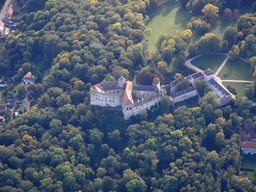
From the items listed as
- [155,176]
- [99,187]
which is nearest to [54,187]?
[99,187]

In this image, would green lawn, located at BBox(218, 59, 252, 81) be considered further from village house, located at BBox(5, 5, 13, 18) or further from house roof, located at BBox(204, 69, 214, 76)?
village house, located at BBox(5, 5, 13, 18)

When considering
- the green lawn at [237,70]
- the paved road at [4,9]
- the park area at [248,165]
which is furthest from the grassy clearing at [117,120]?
the paved road at [4,9]

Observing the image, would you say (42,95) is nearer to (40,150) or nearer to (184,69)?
(40,150)

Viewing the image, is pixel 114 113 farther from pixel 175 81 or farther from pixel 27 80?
pixel 27 80

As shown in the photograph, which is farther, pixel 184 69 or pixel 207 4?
pixel 207 4

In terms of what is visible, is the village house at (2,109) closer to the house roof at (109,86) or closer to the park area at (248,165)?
the house roof at (109,86)

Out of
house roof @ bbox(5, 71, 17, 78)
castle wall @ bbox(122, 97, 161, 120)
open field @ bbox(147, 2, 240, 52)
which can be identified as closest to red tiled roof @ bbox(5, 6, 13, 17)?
house roof @ bbox(5, 71, 17, 78)
